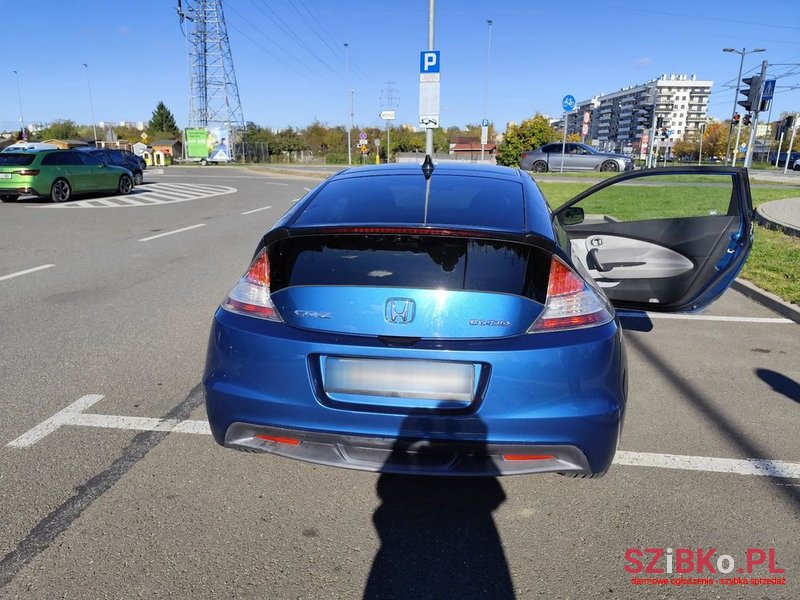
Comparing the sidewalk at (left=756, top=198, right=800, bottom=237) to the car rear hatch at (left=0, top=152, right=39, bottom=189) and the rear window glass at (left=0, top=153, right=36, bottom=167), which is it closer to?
the car rear hatch at (left=0, top=152, right=39, bottom=189)

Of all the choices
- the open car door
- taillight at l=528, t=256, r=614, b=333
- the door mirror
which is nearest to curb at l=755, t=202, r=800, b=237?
the open car door

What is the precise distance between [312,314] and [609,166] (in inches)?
1167

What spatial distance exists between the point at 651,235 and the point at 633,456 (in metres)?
3.12

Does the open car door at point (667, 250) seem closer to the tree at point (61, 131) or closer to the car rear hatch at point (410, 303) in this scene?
the car rear hatch at point (410, 303)

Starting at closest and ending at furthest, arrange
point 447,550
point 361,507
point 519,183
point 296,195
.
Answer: point 447,550 < point 361,507 < point 519,183 < point 296,195

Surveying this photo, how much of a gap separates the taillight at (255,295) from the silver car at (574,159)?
28.7 m

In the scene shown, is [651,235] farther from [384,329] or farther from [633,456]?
[384,329]

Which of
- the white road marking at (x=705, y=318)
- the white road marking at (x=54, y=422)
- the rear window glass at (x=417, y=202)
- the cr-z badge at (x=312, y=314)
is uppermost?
the rear window glass at (x=417, y=202)

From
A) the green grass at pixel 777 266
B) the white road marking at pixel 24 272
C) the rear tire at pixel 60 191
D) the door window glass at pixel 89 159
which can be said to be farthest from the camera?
the door window glass at pixel 89 159

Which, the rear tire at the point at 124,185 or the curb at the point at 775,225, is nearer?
the curb at the point at 775,225

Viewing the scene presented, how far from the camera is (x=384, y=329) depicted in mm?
2342

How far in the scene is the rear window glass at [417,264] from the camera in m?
2.40

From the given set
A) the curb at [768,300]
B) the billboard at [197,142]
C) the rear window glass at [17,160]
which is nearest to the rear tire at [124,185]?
the rear window glass at [17,160]

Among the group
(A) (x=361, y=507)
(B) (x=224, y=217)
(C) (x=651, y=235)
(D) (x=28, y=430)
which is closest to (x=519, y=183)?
(A) (x=361, y=507)
